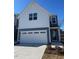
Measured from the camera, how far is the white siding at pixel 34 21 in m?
8.14

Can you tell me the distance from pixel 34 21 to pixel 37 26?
0.37 metres

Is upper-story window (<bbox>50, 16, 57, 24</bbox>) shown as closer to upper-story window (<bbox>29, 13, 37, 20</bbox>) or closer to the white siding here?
the white siding

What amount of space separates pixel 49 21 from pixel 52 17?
1.20ft

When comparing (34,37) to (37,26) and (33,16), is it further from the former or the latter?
(33,16)

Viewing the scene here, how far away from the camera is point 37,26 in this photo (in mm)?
8375

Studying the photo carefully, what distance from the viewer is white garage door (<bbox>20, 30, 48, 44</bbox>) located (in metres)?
8.09

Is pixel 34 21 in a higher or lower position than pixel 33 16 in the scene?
lower

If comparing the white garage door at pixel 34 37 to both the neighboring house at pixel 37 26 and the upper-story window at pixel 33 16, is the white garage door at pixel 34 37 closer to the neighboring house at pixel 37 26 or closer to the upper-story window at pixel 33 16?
the neighboring house at pixel 37 26

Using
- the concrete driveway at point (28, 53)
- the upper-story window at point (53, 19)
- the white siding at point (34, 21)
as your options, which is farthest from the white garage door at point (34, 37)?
the concrete driveway at point (28, 53)

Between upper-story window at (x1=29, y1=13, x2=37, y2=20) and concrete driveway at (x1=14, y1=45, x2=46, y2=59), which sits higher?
upper-story window at (x1=29, y1=13, x2=37, y2=20)

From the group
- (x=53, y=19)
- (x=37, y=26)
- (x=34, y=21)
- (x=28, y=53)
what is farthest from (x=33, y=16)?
(x=28, y=53)

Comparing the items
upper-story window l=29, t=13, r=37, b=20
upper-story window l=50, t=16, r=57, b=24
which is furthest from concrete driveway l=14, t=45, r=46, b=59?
upper-story window l=29, t=13, r=37, b=20
